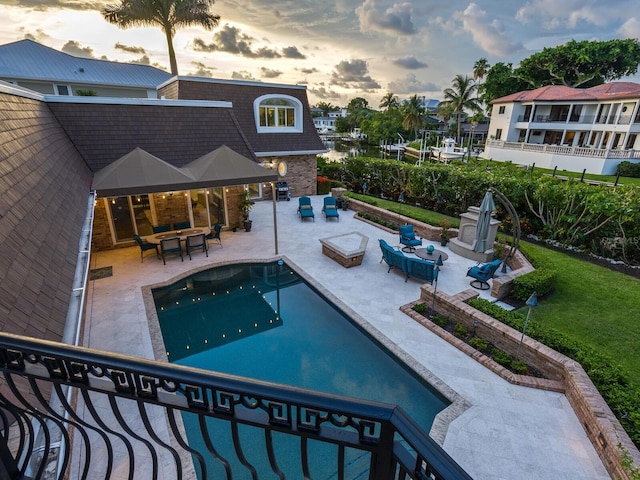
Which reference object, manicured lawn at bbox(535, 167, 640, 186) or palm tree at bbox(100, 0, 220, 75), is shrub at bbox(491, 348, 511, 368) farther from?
palm tree at bbox(100, 0, 220, 75)

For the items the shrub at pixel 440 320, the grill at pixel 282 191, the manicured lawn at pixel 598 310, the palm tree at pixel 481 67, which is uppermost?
the palm tree at pixel 481 67

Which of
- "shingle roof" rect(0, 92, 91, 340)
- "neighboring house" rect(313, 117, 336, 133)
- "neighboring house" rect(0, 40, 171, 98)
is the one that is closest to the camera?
"shingle roof" rect(0, 92, 91, 340)

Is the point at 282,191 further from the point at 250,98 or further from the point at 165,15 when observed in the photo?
the point at 165,15

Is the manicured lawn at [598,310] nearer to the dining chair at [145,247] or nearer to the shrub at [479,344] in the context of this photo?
the shrub at [479,344]

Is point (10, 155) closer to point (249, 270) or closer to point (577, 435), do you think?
point (249, 270)

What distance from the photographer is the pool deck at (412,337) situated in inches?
177

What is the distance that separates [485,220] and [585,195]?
4.15 m

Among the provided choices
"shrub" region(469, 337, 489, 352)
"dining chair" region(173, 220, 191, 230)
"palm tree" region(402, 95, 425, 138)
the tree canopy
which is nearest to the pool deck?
"shrub" region(469, 337, 489, 352)

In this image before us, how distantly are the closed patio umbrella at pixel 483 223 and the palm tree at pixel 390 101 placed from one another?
221 feet

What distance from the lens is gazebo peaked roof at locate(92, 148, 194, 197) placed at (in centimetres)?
931

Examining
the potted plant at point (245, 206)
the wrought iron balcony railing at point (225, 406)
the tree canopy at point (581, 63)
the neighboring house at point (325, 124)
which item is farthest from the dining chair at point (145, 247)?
the neighboring house at point (325, 124)

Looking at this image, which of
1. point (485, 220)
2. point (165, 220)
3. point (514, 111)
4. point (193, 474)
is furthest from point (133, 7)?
point (514, 111)

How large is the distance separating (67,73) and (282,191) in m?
26.3

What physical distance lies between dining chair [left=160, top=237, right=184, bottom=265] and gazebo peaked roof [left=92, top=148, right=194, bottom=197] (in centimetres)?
166
